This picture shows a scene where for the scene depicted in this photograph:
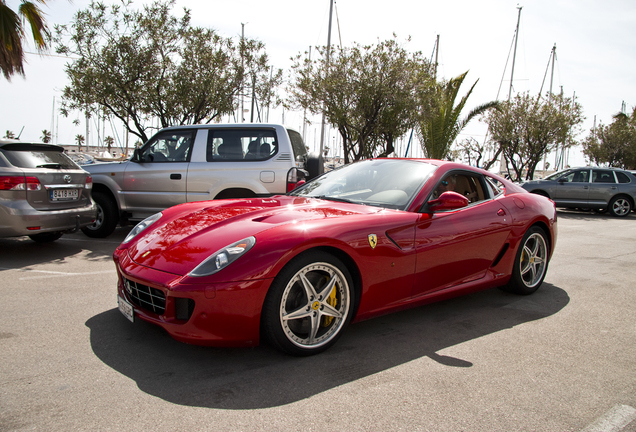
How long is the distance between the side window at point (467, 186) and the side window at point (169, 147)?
4.65 metres

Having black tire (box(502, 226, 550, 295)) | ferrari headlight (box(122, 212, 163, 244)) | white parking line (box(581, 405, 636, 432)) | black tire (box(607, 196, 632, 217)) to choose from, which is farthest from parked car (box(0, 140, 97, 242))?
black tire (box(607, 196, 632, 217))

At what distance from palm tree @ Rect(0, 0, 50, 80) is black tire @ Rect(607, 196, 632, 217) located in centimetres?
1767

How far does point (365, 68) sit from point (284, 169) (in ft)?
30.3

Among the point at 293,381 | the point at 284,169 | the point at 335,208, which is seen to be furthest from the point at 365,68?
the point at 293,381

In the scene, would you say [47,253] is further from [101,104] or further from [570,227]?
[570,227]

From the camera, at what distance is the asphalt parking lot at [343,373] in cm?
226

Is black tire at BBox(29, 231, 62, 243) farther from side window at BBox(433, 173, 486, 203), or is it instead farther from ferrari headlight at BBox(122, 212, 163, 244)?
side window at BBox(433, 173, 486, 203)

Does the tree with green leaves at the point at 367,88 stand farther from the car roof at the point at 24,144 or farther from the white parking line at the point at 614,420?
the white parking line at the point at 614,420

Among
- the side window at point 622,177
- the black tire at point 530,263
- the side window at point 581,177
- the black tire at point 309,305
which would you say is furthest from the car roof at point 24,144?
the side window at point 622,177

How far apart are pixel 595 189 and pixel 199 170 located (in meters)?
14.5

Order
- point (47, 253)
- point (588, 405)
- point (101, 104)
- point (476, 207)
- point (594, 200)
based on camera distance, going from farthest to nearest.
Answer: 1. point (594, 200)
2. point (101, 104)
3. point (47, 253)
4. point (476, 207)
5. point (588, 405)

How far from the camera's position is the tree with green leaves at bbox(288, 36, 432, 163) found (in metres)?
14.9

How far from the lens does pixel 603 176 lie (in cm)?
1603

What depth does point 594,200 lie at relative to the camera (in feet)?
52.4
